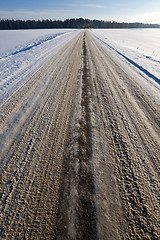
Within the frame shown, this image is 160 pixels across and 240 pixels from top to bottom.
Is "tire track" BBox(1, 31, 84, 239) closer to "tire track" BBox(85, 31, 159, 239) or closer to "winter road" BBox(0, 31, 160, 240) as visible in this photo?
"winter road" BBox(0, 31, 160, 240)

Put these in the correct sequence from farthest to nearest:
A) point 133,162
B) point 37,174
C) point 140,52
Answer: point 140,52 < point 133,162 < point 37,174

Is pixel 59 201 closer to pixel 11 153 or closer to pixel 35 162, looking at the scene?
pixel 35 162

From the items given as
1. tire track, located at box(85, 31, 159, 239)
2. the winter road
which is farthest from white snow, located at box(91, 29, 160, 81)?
the winter road

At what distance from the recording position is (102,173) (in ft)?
7.06

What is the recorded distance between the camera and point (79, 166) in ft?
7.36

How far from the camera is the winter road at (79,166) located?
5.30 ft

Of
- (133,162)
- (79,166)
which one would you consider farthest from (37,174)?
(133,162)

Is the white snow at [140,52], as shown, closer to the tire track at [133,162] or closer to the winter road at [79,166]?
the tire track at [133,162]

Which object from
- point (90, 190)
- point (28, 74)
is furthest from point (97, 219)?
point (28, 74)

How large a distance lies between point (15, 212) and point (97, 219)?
1.10 meters

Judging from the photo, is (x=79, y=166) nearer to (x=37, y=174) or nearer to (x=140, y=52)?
(x=37, y=174)

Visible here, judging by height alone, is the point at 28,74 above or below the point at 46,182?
above

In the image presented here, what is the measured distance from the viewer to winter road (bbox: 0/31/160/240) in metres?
1.61

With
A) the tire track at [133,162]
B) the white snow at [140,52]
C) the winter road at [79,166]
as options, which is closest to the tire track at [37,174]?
the winter road at [79,166]
